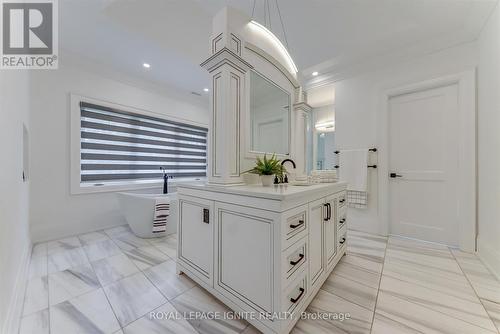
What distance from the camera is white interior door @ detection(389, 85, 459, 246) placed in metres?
2.40

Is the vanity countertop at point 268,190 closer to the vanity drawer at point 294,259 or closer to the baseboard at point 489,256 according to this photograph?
the vanity drawer at point 294,259

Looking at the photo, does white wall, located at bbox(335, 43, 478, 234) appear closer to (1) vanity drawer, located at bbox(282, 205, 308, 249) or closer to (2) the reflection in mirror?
(2) the reflection in mirror

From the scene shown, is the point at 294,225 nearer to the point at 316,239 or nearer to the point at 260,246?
the point at 260,246

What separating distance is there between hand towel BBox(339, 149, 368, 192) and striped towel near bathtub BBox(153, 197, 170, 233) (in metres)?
2.65

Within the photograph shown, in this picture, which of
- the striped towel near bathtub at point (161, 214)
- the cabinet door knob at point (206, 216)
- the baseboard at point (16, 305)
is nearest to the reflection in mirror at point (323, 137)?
the striped towel near bathtub at point (161, 214)

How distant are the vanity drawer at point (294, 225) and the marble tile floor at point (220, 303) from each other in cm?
56

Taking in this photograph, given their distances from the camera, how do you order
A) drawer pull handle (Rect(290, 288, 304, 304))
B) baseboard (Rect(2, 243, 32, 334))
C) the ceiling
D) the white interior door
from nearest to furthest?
baseboard (Rect(2, 243, 32, 334)) < drawer pull handle (Rect(290, 288, 304, 304)) < the ceiling < the white interior door

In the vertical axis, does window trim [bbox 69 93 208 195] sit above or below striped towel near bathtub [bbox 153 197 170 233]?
above

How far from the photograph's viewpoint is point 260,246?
113 cm

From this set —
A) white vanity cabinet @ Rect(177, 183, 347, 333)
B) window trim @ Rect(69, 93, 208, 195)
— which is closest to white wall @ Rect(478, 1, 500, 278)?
white vanity cabinet @ Rect(177, 183, 347, 333)

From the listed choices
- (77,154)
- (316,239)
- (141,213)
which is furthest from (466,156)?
(77,154)

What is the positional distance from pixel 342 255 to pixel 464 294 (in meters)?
0.89

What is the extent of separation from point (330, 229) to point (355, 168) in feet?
5.49

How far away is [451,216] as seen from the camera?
7.87 feet
